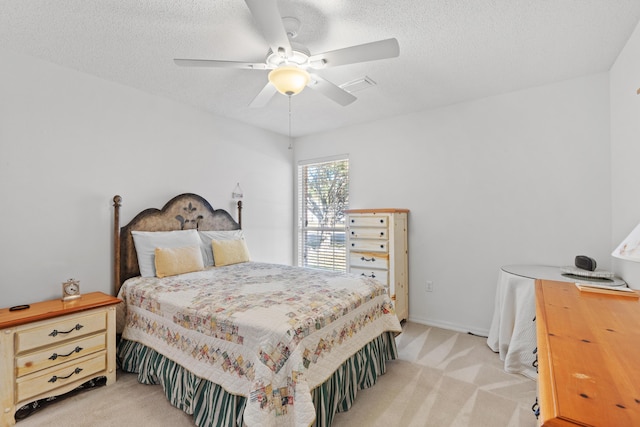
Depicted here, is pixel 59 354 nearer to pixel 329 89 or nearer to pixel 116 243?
pixel 116 243

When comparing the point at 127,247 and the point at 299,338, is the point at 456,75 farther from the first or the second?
the point at 127,247

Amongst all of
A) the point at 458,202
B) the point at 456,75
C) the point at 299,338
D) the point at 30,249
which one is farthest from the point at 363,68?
Result: the point at 30,249

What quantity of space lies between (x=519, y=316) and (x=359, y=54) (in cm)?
233

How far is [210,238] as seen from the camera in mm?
3365

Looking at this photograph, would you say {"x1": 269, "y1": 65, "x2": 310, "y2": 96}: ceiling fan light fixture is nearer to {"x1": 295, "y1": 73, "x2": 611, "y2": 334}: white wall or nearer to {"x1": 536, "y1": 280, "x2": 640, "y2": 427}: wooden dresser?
{"x1": 295, "y1": 73, "x2": 611, "y2": 334}: white wall

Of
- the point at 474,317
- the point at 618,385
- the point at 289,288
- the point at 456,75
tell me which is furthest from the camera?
the point at 474,317

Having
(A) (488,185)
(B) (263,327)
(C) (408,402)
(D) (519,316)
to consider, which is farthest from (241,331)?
(A) (488,185)

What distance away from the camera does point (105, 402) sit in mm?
2037

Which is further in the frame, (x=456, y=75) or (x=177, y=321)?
(x=456, y=75)

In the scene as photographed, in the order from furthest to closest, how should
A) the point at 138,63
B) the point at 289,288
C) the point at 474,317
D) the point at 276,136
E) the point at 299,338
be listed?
the point at 276,136, the point at 474,317, the point at 138,63, the point at 289,288, the point at 299,338

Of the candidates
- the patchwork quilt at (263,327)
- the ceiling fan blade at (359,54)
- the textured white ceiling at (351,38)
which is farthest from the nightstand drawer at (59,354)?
the ceiling fan blade at (359,54)

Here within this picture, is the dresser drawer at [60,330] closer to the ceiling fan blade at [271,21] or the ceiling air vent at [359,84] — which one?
the ceiling fan blade at [271,21]

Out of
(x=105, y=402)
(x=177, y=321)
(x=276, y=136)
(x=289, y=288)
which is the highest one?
(x=276, y=136)

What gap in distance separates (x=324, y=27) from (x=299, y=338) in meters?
1.92
